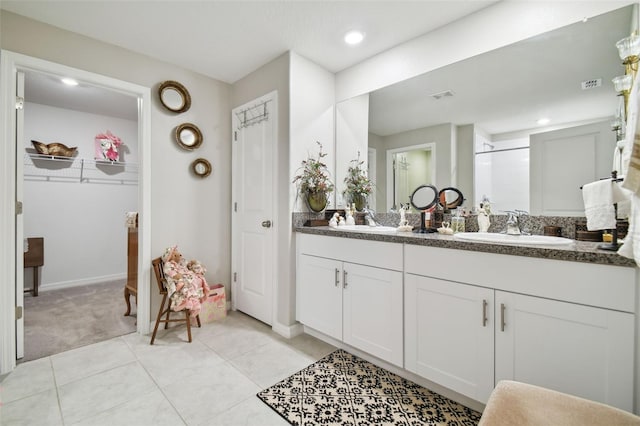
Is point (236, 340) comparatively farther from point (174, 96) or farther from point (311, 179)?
point (174, 96)

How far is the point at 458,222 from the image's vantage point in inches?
A: 80.4

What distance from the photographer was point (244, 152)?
295 cm

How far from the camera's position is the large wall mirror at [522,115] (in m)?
1.61

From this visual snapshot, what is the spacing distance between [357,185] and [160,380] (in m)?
2.11

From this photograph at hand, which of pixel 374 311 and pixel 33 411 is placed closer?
pixel 33 411

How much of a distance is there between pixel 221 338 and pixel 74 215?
317 centimetres

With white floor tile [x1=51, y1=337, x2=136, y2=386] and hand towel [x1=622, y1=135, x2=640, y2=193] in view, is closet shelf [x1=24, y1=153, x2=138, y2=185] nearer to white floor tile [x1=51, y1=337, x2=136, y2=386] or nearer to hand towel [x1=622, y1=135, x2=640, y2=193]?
white floor tile [x1=51, y1=337, x2=136, y2=386]

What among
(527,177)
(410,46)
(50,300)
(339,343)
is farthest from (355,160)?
(50,300)

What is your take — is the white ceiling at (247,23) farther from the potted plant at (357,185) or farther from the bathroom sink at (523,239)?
the bathroom sink at (523,239)

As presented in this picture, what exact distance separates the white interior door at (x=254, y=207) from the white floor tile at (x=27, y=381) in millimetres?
1467

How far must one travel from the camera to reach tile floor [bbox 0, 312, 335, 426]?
153cm

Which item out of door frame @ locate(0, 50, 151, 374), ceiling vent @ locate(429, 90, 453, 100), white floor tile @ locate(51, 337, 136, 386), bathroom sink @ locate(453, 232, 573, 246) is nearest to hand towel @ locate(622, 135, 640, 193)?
bathroom sink @ locate(453, 232, 573, 246)

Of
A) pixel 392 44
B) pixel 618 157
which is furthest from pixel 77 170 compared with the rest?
pixel 618 157

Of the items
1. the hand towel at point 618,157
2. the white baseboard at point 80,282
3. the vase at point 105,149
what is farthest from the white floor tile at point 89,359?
the hand towel at point 618,157
